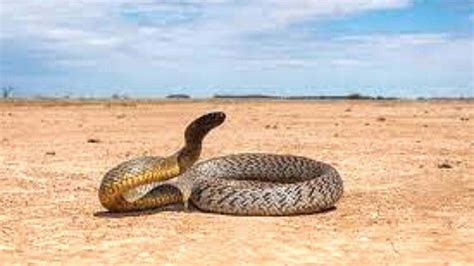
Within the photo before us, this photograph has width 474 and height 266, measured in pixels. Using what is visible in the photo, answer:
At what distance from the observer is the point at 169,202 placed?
34.7 ft

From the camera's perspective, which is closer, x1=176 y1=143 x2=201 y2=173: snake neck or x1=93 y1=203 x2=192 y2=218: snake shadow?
x1=176 y1=143 x2=201 y2=173: snake neck

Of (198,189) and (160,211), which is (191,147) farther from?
(160,211)

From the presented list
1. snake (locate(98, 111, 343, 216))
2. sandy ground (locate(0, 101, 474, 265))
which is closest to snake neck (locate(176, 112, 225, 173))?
snake (locate(98, 111, 343, 216))

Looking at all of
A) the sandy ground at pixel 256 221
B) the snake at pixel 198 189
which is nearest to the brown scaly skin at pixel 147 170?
the snake at pixel 198 189

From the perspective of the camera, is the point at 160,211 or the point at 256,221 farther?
the point at 160,211

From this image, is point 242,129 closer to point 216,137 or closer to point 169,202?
point 216,137

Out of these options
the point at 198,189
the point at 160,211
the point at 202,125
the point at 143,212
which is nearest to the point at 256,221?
the point at 198,189

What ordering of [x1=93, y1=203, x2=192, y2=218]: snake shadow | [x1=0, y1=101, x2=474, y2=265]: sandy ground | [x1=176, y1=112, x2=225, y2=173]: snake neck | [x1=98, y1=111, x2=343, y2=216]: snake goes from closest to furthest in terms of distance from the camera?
[x1=0, y1=101, x2=474, y2=265]: sandy ground
[x1=98, y1=111, x2=343, y2=216]: snake
[x1=176, y1=112, x2=225, y2=173]: snake neck
[x1=93, y1=203, x2=192, y2=218]: snake shadow

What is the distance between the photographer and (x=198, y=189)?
10344 mm

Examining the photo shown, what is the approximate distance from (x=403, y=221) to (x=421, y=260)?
1.93 m

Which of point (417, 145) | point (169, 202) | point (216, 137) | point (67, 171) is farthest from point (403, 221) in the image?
point (216, 137)

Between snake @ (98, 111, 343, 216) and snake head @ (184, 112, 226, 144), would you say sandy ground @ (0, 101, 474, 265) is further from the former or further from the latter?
snake head @ (184, 112, 226, 144)

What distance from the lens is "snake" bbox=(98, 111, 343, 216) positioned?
9.62 m

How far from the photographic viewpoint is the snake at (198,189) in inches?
379
